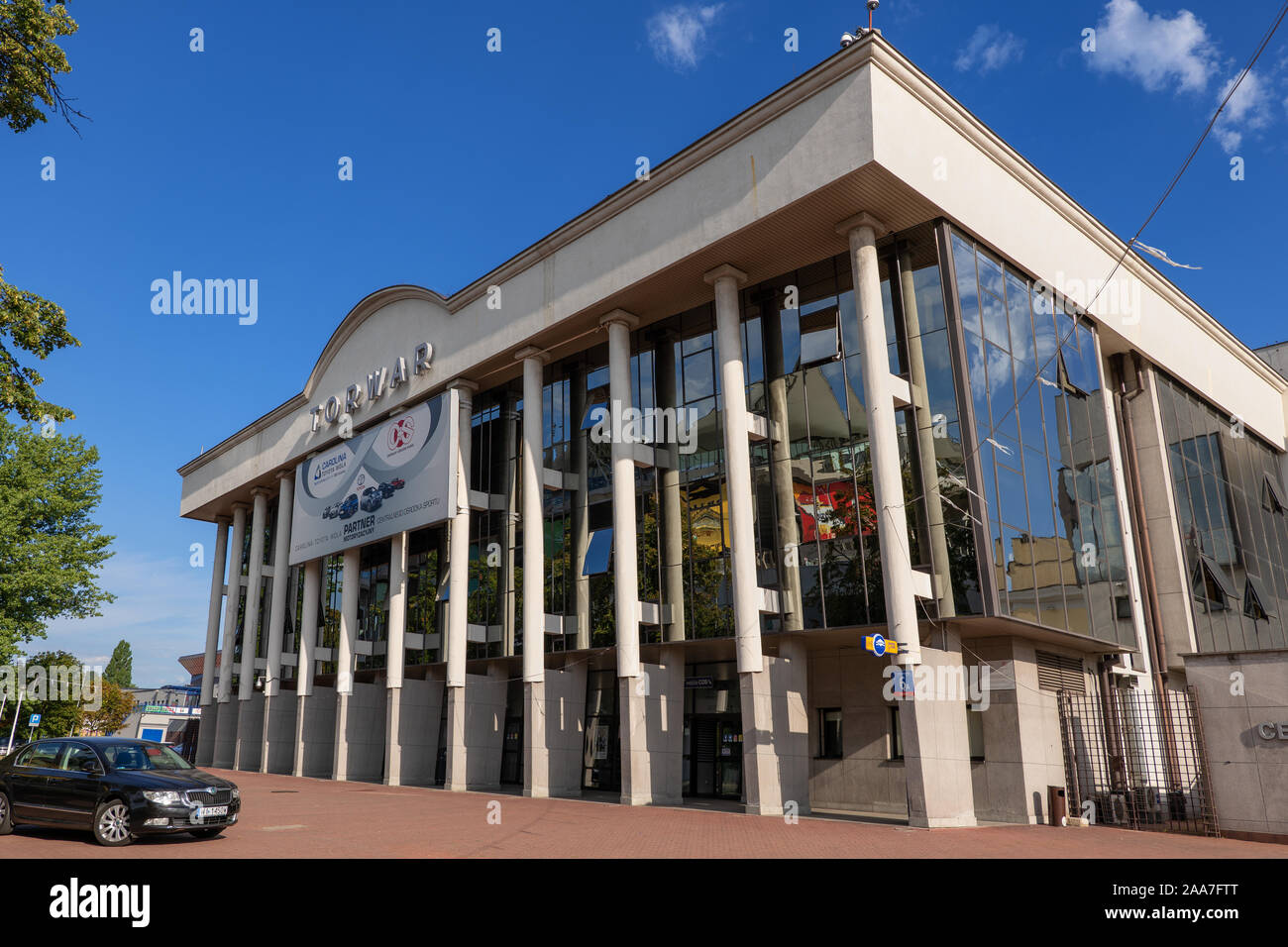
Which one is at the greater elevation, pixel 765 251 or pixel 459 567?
pixel 765 251

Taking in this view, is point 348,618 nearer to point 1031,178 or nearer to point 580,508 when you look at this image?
point 580,508

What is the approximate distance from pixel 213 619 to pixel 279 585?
29.9 feet

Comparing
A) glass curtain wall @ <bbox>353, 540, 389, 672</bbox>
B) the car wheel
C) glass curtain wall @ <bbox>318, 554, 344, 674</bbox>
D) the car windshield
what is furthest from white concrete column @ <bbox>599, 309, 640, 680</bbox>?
glass curtain wall @ <bbox>318, 554, 344, 674</bbox>

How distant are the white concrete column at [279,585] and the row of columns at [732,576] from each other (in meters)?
6.66

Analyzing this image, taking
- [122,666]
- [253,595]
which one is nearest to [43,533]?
[253,595]

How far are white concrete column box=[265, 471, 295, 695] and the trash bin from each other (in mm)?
30728

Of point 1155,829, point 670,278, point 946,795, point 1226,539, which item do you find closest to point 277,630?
point 670,278

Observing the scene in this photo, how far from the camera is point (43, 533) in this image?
3784 centimetres

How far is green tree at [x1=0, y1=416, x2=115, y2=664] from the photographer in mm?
35594

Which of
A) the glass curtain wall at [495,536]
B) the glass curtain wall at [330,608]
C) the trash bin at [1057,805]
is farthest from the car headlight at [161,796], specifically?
the glass curtain wall at [330,608]

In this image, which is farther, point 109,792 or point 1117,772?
point 1117,772

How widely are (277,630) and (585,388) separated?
64.2 feet

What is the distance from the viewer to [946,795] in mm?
A: 18125

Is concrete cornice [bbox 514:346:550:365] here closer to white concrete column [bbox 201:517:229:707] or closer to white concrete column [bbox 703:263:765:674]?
white concrete column [bbox 703:263:765:674]
